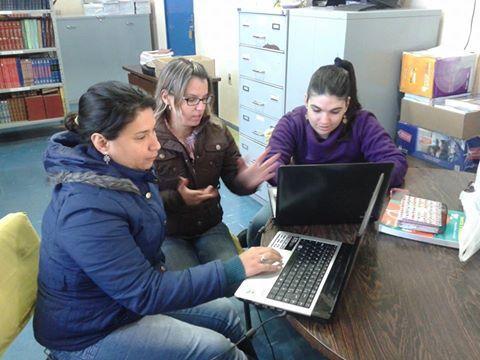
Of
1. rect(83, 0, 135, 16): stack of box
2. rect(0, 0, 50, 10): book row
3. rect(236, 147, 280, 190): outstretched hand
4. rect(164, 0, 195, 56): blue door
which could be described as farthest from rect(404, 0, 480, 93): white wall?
rect(83, 0, 135, 16): stack of box

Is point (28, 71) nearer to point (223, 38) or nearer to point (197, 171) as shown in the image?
point (223, 38)

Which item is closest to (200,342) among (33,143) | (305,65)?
(305,65)

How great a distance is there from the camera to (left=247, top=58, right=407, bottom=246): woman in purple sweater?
5.40 ft

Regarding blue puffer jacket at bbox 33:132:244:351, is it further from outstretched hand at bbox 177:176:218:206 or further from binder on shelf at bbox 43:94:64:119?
binder on shelf at bbox 43:94:64:119

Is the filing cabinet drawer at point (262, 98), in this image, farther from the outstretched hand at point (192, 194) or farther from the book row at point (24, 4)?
the book row at point (24, 4)

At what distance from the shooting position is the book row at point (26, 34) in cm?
434

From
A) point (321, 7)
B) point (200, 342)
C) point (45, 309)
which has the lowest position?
point (200, 342)

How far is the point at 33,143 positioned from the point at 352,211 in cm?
414

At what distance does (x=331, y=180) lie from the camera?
119 centimetres

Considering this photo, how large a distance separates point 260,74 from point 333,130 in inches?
52.0

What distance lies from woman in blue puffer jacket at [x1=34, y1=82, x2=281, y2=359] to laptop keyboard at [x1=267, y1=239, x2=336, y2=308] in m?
0.05

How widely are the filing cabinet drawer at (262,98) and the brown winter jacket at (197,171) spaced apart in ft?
3.54

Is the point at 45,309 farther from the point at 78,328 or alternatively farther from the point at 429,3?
the point at 429,3

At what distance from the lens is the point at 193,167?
172cm
